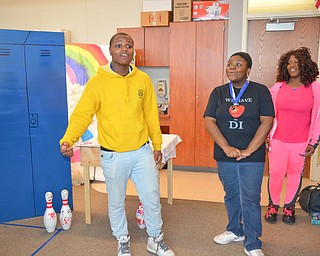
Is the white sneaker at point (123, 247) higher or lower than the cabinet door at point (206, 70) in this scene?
lower

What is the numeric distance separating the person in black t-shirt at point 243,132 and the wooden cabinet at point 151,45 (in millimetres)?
2647

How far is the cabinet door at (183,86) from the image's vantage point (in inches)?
175

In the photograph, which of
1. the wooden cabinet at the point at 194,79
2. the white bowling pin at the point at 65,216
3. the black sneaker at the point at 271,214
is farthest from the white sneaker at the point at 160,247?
the wooden cabinet at the point at 194,79

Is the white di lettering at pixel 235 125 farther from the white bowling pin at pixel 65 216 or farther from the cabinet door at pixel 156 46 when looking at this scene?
the cabinet door at pixel 156 46

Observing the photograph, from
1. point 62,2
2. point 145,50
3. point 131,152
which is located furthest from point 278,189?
point 62,2

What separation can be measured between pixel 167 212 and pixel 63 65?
1676 millimetres

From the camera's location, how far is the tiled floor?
3655 mm

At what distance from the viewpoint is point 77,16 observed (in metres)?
5.37

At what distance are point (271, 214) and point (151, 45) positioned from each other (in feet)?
9.56

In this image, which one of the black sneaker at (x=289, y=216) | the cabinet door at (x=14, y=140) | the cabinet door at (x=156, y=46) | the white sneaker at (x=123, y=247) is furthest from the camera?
the cabinet door at (x=156, y=46)

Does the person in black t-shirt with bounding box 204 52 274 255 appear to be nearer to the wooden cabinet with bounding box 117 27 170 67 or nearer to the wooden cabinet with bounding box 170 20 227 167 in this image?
the wooden cabinet with bounding box 170 20 227 167

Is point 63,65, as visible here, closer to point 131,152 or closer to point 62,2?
point 131,152

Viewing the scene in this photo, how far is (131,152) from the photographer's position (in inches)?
84.7

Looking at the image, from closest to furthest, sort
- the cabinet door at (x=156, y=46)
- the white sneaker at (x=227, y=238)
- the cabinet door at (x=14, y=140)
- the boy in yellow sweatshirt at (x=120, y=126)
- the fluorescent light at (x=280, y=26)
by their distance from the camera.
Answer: the boy in yellow sweatshirt at (x=120, y=126), the white sneaker at (x=227, y=238), the cabinet door at (x=14, y=140), the fluorescent light at (x=280, y=26), the cabinet door at (x=156, y=46)
